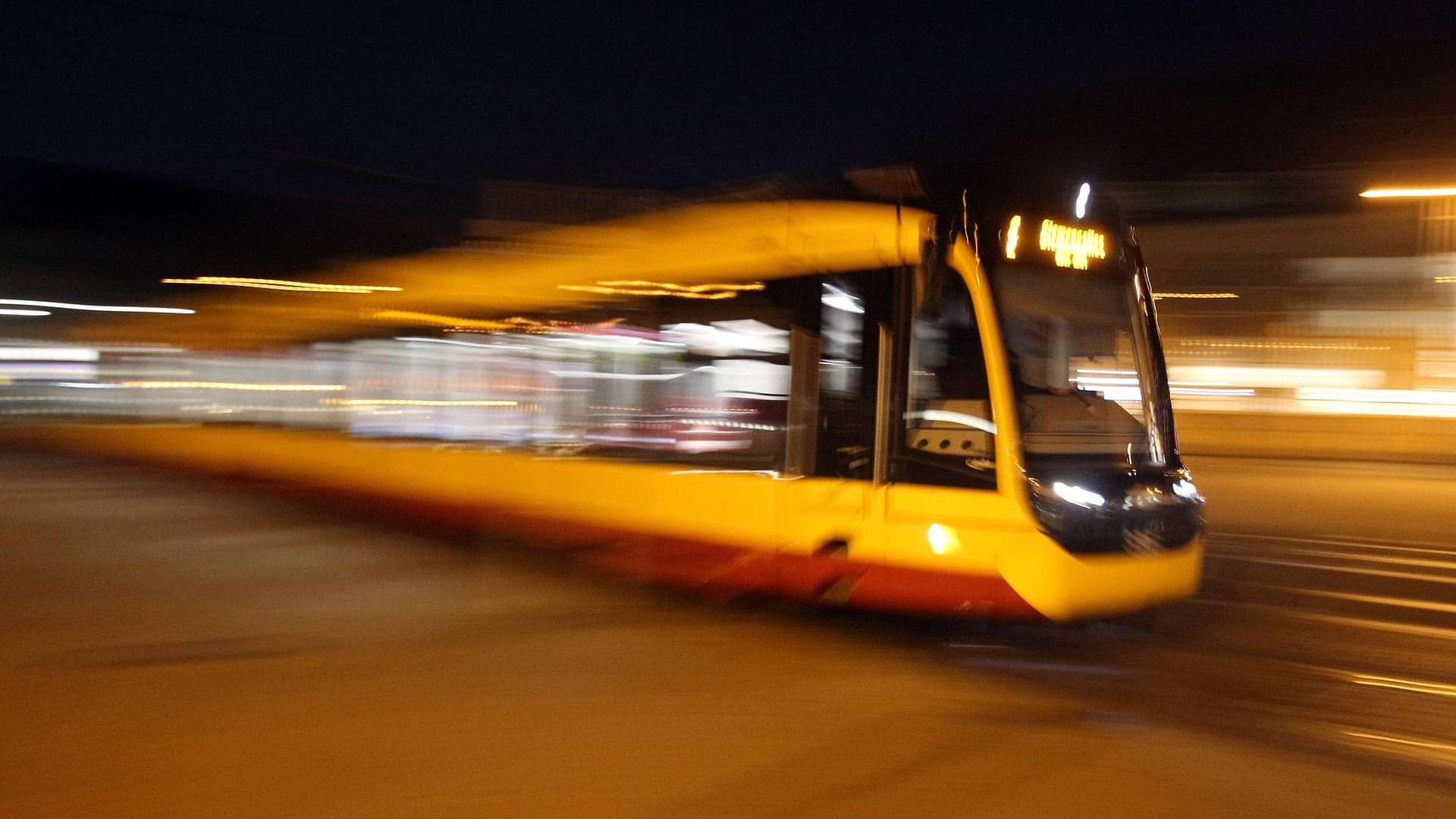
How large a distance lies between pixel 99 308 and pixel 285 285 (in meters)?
12.2

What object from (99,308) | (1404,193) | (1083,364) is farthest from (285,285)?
(1404,193)

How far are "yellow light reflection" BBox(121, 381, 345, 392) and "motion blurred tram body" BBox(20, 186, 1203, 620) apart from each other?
2.73 m

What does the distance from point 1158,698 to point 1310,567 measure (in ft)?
17.5

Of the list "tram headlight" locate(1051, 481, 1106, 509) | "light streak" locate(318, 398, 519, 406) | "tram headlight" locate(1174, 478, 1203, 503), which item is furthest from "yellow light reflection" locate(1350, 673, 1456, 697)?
"light streak" locate(318, 398, 519, 406)

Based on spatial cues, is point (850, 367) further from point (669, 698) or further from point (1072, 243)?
point (669, 698)

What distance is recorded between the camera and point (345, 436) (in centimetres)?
1199

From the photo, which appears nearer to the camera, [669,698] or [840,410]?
[669,698]

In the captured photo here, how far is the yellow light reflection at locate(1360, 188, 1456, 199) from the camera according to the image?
20.4 meters

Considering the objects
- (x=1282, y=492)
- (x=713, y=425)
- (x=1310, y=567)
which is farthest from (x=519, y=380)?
(x=1282, y=492)

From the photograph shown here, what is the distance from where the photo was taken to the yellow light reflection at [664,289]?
25.9ft

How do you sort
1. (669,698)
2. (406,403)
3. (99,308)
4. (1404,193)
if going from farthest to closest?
(99,308) < (1404,193) < (406,403) < (669,698)

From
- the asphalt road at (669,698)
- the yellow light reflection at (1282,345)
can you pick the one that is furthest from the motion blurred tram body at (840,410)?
the yellow light reflection at (1282,345)

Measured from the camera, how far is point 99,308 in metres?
23.6

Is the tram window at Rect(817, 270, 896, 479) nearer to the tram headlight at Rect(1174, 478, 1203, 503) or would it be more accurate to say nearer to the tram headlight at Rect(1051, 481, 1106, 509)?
the tram headlight at Rect(1051, 481, 1106, 509)
